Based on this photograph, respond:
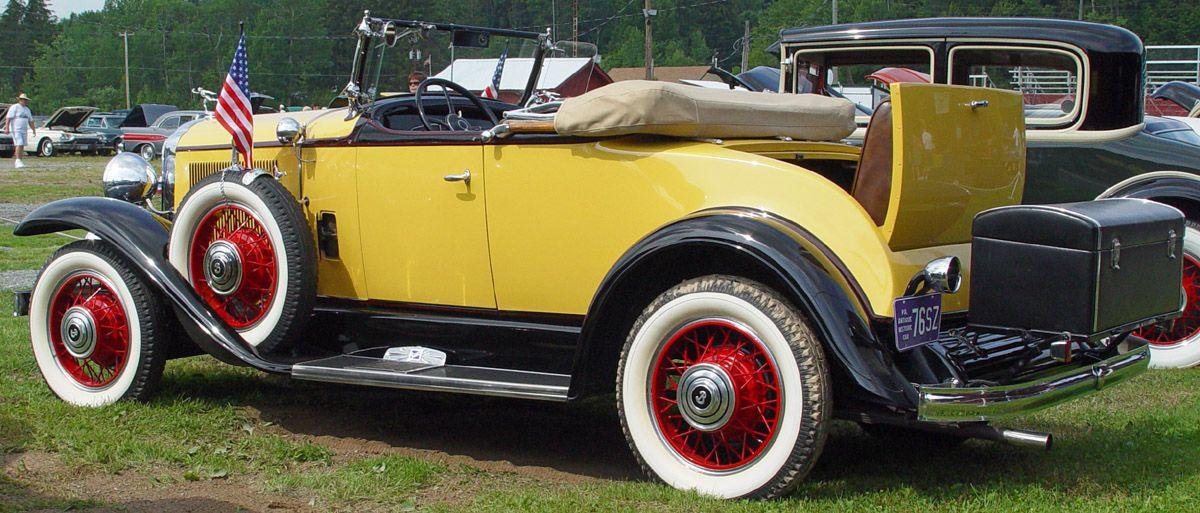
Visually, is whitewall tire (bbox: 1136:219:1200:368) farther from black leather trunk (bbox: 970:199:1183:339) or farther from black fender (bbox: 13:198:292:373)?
black fender (bbox: 13:198:292:373)

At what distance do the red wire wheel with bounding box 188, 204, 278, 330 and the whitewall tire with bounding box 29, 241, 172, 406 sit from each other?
283 mm

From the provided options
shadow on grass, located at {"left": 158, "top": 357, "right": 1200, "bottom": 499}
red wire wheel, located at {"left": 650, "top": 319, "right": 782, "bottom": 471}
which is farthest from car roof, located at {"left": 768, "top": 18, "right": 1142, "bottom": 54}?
red wire wheel, located at {"left": 650, "top": 319, "right": 782, "bottom": 471}

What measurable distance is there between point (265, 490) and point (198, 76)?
82.7 metres

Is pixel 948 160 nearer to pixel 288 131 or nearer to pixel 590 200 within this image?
pixel 590 200

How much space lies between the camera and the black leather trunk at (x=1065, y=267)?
11.1 ft

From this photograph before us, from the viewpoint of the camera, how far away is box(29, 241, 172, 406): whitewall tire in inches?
198

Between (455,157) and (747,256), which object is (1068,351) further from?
(455,157)

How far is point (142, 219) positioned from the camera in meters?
5.20

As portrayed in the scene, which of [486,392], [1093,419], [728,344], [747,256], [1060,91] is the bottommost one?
[1093,419]

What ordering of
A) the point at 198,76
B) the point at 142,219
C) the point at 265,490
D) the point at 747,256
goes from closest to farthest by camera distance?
1. the point at 747,256
2. the point at 265,490
3. the point at 142,219
4. the point at 198,76

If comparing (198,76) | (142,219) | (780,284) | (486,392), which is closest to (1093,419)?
(780,284)

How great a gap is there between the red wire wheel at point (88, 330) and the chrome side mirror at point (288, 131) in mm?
1042

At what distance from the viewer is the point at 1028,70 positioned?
24.5 ft

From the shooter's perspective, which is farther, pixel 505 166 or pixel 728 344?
pixel 505 166
